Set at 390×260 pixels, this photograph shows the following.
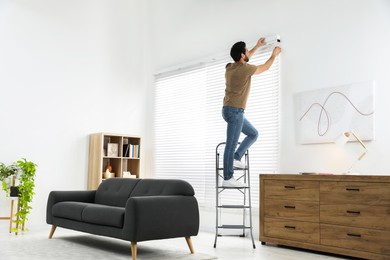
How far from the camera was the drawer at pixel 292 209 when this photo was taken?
512cm

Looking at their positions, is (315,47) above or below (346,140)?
above

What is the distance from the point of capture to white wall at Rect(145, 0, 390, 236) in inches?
205

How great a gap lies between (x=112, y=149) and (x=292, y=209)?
378cm

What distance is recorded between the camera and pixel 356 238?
15.2ft

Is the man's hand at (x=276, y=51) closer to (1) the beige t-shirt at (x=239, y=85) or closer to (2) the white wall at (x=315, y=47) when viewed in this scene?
(2) the white wall at (x=315, y=47)

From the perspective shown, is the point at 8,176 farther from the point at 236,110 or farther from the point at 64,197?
the point at 236,110

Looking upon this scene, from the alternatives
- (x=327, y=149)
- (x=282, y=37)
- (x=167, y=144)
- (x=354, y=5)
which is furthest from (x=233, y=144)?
(x=167, y=144)

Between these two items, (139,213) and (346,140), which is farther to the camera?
(346,140)

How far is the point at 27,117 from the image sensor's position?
7375mm

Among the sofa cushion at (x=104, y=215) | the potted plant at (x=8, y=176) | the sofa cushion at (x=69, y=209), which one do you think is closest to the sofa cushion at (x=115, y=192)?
the sofa cushion at (x=69, y=209)

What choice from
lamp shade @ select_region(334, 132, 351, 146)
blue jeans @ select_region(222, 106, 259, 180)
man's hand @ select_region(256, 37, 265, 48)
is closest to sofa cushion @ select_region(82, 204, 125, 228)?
blue jeans @ select_region(222, 106, 259, 180)

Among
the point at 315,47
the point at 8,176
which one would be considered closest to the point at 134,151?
the point at 8,176

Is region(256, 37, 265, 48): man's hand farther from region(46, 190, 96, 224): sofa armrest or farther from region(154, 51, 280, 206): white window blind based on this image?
region(46, 190, 96, 224): sofa armrest

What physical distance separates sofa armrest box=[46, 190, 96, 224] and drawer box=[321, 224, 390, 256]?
131 inches
